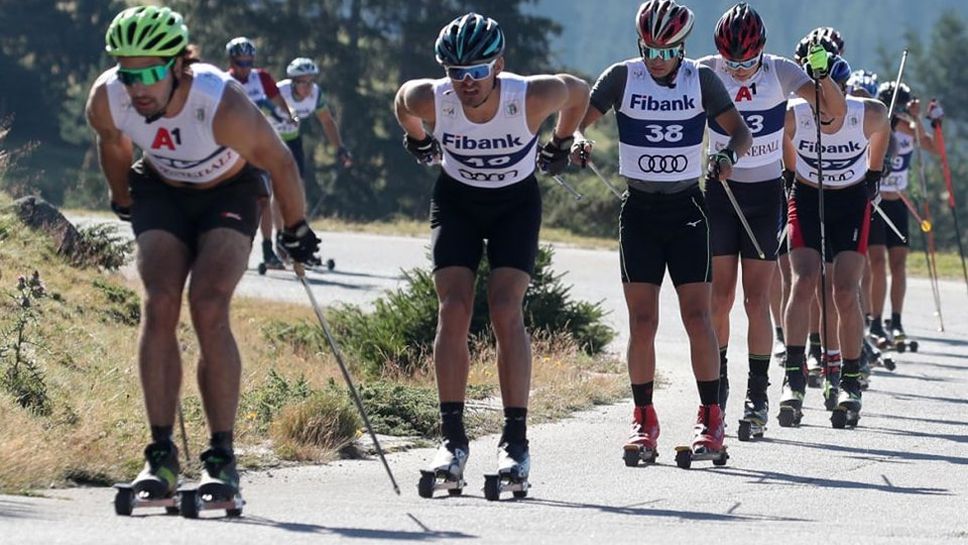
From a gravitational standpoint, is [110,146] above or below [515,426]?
above

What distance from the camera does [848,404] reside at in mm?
12383

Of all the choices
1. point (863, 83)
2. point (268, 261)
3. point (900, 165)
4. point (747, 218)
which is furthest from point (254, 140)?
point (268, 261)

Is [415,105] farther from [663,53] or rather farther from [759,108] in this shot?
[759,108]

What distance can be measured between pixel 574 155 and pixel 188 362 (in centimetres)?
464

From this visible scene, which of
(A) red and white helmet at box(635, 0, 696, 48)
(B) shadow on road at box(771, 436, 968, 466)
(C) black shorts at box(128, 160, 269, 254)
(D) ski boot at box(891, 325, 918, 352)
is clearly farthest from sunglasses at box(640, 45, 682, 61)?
(D) ski boot at box(891, 325, 918, 352)

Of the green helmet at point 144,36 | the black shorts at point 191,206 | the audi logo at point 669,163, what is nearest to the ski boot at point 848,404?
the audi logo at point 669,163

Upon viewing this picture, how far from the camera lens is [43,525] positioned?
7.51 meters

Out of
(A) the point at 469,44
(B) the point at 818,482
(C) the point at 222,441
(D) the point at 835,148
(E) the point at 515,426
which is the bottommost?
(B) the point at 818,482

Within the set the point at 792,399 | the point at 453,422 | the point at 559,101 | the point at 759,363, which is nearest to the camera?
the point at 453,422

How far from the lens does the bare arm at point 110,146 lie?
8.25 meters

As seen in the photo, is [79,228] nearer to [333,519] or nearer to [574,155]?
[574,155]

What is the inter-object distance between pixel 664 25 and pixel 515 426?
237 centimetres

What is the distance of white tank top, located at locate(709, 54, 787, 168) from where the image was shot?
1163 cm

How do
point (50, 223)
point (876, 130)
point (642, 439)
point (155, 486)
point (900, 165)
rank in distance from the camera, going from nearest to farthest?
point (155, 486) < point (642, 439) < point (876, 130) < point (50, 223) < point (900, 165)
